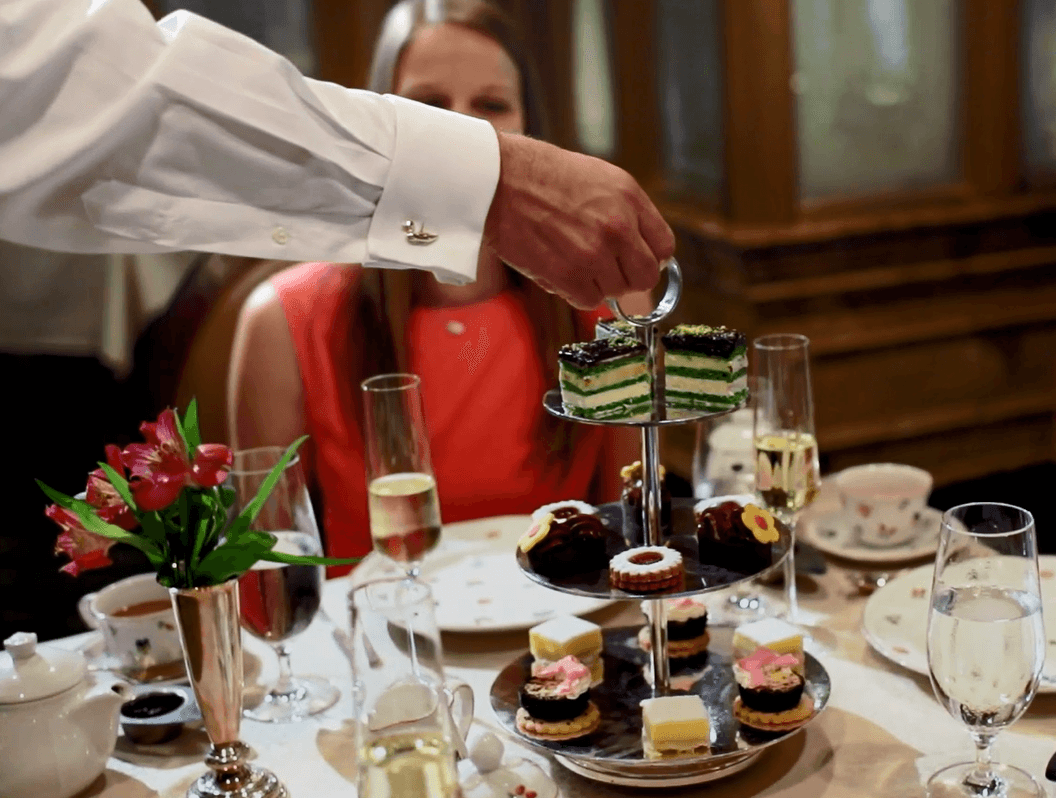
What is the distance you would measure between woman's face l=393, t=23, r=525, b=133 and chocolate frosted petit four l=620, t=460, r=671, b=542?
3.64 feet

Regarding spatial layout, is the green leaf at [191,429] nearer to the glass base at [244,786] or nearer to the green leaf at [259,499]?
the green leaf at [259,499]

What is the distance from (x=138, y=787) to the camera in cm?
118

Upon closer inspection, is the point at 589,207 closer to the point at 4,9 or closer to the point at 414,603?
the point at 414,603

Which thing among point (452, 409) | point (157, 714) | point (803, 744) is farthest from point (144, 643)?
point (452, 409)

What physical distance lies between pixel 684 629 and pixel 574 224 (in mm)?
435

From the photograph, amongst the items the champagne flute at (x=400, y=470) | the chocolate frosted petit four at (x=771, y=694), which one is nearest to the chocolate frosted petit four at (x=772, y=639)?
the chocolate frosted petit four at (x=771, y=694)

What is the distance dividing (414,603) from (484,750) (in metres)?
0.26

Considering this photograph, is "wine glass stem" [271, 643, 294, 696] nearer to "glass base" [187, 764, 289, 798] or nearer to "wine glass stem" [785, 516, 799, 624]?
"glass base" [187, 764, 289, 798]

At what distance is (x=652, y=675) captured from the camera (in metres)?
1.20

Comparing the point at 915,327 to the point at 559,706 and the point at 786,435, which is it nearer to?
the point at 786,435

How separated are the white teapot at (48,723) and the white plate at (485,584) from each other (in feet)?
0.93

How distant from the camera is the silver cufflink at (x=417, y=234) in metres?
1.15

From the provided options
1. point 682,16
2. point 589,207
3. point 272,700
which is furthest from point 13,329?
point 589,207

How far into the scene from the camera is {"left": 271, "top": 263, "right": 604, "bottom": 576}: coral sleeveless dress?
7.52ft
